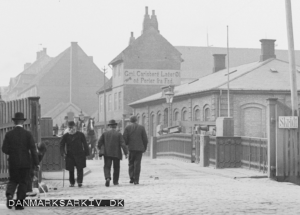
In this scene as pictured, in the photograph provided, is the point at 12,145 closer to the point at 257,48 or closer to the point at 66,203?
the point at 66,203

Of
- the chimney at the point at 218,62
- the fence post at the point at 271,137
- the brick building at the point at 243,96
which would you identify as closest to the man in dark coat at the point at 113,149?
the fence post at the point at 271,137

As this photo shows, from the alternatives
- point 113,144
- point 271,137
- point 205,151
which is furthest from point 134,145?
point 205,151

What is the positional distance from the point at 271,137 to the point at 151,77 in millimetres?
50925

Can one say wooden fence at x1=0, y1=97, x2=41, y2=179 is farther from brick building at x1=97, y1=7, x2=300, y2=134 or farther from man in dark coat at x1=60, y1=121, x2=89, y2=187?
brick building at x1=97, y1=7, x2=300, y2=134

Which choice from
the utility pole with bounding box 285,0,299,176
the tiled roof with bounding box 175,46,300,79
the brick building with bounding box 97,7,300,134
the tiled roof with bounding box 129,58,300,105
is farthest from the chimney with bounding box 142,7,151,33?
the utility pole with bounding box 285,0,299,176

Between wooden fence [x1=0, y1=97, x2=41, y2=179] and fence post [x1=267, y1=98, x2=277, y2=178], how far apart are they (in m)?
6.89

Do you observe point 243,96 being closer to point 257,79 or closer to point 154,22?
point 257,79

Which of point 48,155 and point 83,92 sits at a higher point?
point 83,92

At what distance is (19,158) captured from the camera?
10812 millimetres

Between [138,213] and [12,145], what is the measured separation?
2416 mm

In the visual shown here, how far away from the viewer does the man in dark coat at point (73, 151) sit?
624 inches

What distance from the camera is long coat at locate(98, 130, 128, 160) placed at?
52.9 feet

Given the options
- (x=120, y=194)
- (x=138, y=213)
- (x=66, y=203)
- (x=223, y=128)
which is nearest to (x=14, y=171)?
(x=66, y=203)

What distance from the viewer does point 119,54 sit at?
233ft
